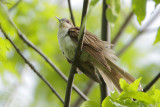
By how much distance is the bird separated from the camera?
3.85m

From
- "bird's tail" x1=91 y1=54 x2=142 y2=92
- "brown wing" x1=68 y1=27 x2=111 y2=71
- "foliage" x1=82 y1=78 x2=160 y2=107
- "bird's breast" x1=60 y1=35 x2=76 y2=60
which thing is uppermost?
"bird's breast" x1=60 y1=35 x2=76 y2=60

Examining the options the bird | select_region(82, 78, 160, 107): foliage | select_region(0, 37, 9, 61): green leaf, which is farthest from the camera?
the bird

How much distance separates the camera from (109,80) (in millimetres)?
4105

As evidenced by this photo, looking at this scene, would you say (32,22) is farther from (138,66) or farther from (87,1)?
(87,1)

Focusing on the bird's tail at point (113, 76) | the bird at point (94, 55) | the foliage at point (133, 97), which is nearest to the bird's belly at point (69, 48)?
the bird at point (94, 55)

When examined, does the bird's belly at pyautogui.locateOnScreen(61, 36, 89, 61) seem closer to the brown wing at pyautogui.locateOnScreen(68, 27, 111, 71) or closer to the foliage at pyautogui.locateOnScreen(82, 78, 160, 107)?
the brown wing at pyautogui.locateOnScreen(68, 27, 111, 71)

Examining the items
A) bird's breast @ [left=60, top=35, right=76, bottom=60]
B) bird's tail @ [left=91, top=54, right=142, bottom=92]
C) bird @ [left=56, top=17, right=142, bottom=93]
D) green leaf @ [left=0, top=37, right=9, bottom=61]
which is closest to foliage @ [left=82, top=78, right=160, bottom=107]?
green leaf @ [left=0, top=37, right=9, bottom=61]

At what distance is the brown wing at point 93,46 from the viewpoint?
3.72 meters

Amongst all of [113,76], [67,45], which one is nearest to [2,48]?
[67,45]

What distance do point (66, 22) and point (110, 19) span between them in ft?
5.59

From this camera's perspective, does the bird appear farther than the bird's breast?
No

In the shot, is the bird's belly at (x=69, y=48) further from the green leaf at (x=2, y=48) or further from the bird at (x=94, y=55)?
the green leaf at (x=2, y=48)

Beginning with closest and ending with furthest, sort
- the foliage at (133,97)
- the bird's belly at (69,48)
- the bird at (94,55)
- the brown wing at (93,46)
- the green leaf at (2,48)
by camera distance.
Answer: the foliage at (133,97) → the green leaf at (2,48) → the brown wing at (93,46) → the bird at (94,55) → the bird's belly at (69,48)

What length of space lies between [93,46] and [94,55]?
0.13 meters
